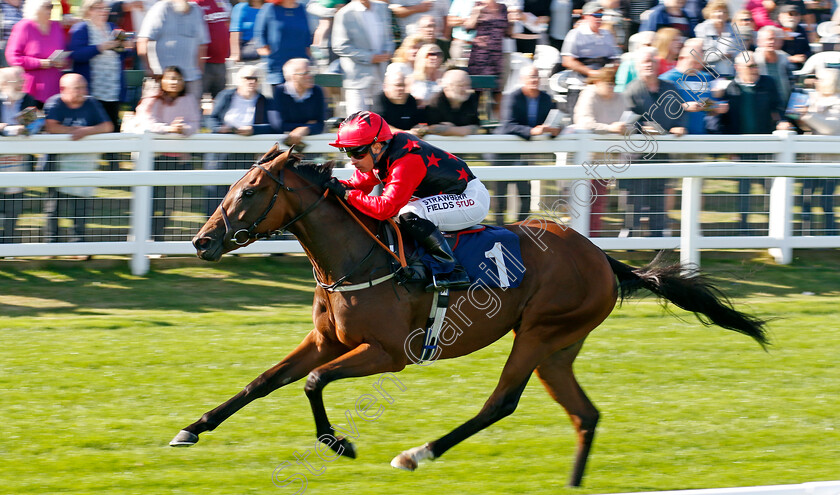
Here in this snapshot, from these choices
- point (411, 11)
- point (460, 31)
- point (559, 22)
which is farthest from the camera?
point (559, 22)

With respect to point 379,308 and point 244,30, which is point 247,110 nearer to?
point 244,30

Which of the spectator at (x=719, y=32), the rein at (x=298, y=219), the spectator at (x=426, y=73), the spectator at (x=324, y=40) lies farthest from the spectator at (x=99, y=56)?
the spectator at (x=719, y=32)

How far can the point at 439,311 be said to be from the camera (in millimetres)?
4828

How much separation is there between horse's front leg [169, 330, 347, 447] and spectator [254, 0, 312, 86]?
14.0 ft

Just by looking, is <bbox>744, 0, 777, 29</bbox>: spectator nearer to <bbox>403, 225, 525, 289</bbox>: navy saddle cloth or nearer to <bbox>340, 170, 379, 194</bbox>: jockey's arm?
<bbox>403, 225, 525, 289</bbox>: navy saddle cloth

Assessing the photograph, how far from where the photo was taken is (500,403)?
4.77 metres

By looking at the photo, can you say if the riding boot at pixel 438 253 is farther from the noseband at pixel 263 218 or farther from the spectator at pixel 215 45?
the spectator at pixel 215 45

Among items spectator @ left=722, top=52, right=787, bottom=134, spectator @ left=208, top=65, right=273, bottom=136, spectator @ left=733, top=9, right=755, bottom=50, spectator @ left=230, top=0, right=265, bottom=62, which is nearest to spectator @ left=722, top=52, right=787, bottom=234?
spectator @ left=722, top=52, right=787, bottom=134

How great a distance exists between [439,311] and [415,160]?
0.68 meters

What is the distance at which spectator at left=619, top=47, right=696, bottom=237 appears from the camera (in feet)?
27.5

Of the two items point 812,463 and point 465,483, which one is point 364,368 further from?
point 812,463

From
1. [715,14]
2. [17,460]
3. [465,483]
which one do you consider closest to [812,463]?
[465,483]

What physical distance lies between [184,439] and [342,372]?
734mm

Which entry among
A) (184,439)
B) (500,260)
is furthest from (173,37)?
(184,439)
